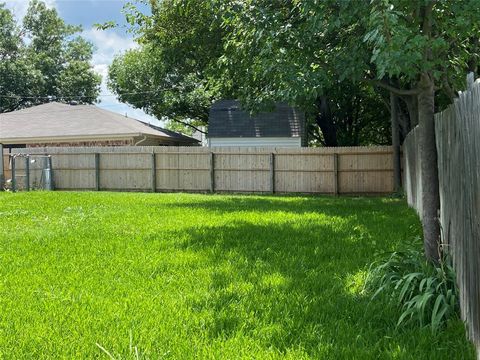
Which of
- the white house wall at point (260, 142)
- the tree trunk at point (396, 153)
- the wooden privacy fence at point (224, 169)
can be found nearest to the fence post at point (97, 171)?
the wooden privacy fence at point (224, 169)

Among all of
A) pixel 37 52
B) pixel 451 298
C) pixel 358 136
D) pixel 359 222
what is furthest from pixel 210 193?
pixel 37 52

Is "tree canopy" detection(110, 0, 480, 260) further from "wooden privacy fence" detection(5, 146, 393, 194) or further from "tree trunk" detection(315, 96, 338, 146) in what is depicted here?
"tree trunk" detection(315, 96, 338, 146)

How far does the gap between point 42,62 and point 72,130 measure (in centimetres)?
1341

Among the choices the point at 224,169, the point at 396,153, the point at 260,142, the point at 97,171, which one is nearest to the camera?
the point at 396,153

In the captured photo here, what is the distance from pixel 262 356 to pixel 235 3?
6355 millimetres

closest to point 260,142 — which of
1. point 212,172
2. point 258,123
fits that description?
point 258,123

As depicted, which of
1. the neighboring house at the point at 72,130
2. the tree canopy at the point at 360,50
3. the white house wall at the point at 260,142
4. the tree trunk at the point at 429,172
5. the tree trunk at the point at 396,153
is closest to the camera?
the tree canopy at the point at 360,50

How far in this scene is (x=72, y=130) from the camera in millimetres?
19781

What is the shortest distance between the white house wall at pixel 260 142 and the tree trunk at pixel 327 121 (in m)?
2.87

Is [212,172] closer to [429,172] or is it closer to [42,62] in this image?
[429,172]

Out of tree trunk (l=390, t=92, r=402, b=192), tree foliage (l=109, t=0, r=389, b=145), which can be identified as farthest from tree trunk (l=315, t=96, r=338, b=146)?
tree trunk (l=390, t=92, r=402, b=192)

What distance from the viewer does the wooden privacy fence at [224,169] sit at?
48.9 ft

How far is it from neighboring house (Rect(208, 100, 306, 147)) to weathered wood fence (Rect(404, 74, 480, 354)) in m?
14.0

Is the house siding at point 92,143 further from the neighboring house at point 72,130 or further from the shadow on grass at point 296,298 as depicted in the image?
the shadow on grass at point 296,298
